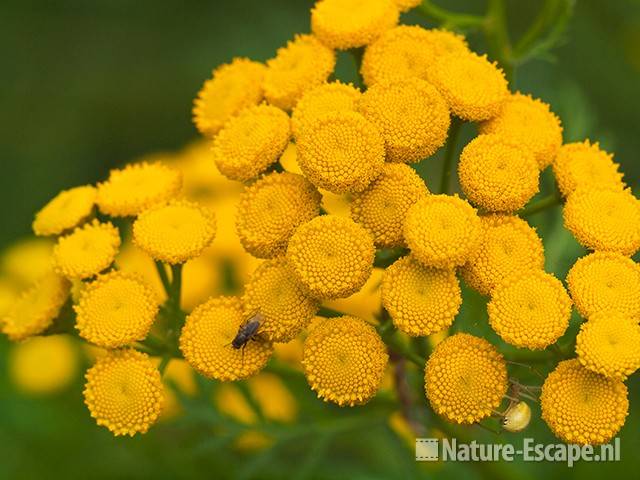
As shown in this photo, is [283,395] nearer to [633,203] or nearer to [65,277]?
[65,277]

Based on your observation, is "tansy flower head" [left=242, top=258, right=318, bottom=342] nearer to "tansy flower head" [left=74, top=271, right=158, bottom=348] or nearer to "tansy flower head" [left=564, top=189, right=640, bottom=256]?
"tansy flower head" [left=74, top=271, right=158, bottom=348]

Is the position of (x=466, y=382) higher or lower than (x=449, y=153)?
lower

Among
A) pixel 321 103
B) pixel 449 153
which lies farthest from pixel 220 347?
pixel 449 153

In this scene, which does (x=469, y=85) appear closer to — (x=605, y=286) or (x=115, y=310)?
(x=605, y=286)

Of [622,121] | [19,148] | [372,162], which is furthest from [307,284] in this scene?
[19,148]

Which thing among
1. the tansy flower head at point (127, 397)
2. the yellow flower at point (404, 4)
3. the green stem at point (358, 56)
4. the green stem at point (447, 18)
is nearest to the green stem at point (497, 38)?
the green stem at point (447, 18)

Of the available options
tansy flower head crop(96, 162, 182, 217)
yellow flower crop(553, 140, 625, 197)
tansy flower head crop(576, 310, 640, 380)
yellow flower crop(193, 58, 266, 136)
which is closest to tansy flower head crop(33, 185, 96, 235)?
tansy flower head crop(96, 162, 182, 217)
